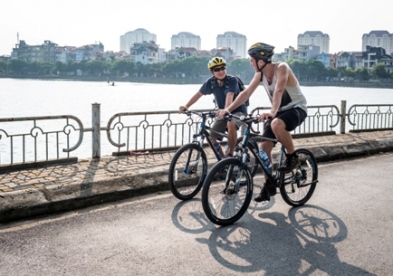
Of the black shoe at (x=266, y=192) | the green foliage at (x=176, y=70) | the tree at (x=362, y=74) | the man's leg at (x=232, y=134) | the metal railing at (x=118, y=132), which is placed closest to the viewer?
the black shoe at (x=266, y=192)

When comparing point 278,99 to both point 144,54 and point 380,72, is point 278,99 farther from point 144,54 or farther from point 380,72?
point 144,54

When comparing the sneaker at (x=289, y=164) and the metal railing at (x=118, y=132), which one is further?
the metal railing at (x=118, y=132)

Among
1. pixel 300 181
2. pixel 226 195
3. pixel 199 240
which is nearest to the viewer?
pixel 199 240

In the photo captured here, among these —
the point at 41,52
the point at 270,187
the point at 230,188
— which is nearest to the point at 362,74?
the point at 270,187

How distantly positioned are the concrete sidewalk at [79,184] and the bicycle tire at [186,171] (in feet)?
2.22

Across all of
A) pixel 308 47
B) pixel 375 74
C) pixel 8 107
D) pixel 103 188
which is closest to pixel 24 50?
pixel 308 47

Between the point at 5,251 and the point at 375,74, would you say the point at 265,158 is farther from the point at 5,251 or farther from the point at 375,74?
the point at 375,74

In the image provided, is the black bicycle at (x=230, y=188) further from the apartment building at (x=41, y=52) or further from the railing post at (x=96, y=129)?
the apartment building at (x=41, y=52)

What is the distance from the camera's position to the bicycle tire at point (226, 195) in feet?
15.8

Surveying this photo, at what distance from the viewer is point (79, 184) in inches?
233

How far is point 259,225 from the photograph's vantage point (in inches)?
196

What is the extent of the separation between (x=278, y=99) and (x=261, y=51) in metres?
0.58

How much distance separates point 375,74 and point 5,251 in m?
127

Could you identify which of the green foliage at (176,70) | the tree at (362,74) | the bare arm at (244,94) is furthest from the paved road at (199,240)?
the green foliage at (176,70)
